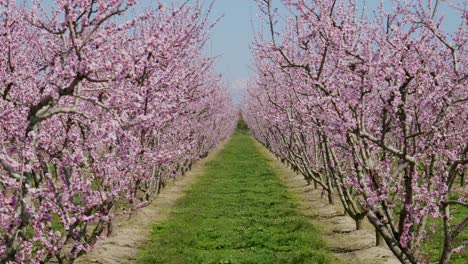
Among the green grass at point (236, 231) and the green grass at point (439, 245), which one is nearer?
the green grass at point (439, 245)

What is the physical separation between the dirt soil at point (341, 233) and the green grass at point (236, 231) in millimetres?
419

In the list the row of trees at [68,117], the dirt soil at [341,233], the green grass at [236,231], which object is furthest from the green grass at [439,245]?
the row of trees at [68,117]

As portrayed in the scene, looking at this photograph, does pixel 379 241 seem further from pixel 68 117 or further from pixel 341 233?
pixel 68 117

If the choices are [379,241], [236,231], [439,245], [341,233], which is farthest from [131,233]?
[439,245]

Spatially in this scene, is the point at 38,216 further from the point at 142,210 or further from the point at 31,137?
the point at 142,210

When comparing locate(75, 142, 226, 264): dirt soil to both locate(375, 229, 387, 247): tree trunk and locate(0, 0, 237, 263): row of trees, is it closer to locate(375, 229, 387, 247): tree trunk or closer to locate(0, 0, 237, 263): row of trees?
locate(0, 0, 237, 263): row of trees

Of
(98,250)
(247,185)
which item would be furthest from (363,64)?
(247,185)

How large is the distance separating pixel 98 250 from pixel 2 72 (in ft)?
20.2

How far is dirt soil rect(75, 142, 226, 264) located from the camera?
41.9 feet

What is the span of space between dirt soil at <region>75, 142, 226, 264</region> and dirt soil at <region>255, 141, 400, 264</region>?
208 inches

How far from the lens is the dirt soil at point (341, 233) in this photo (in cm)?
1265

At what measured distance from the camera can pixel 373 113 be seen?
12977 millimetres

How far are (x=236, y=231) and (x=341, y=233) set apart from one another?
3.14 meters

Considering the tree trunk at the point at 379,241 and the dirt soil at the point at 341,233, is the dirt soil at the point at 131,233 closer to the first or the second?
the dirt soil at the point at 341,233
